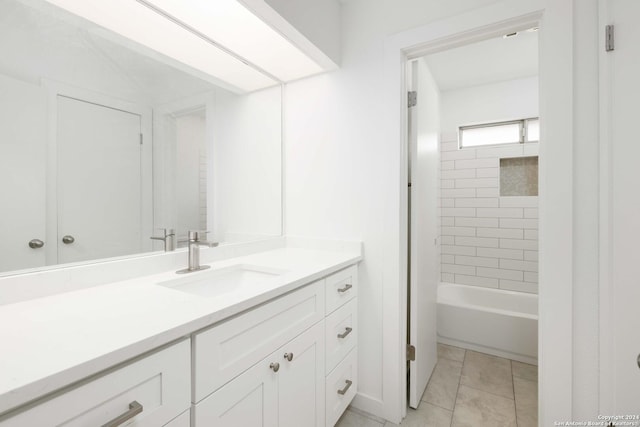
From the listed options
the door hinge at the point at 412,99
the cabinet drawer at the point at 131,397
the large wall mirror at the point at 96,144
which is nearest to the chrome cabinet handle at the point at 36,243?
the large wall mirror at the point at 96,144

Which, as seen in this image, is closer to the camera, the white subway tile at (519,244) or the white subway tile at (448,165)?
the white subway tile at (519,244)

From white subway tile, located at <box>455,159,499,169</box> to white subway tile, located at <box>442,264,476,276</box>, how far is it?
3.51 ft

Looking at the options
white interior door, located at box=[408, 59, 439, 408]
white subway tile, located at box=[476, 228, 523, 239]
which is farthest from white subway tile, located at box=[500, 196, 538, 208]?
white interior door, located at box=[408, 59, 439, 408]

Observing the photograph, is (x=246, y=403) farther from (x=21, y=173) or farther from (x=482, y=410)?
(x=482, y=410)

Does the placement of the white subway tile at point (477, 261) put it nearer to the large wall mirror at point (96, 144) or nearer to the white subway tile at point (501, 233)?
the white subway tile at point (501, 233)

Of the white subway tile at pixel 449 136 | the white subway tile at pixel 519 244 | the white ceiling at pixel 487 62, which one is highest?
the white ceiling at pixel 487 62

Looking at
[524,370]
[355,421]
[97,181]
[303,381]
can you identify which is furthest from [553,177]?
[97,181]

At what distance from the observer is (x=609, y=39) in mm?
1073

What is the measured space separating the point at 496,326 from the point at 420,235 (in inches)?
50.0

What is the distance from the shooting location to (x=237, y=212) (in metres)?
1.76

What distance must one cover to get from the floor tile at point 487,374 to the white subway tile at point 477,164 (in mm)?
1809

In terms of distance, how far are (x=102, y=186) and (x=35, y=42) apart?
0.49 metres

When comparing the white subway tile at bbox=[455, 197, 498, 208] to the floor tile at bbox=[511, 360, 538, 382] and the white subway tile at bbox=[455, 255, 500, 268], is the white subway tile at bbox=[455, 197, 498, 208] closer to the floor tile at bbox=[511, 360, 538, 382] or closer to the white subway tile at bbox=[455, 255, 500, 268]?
the white subway tile at bbox=[455, 255, 500, 268]

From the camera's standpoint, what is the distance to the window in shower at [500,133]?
108 inches
